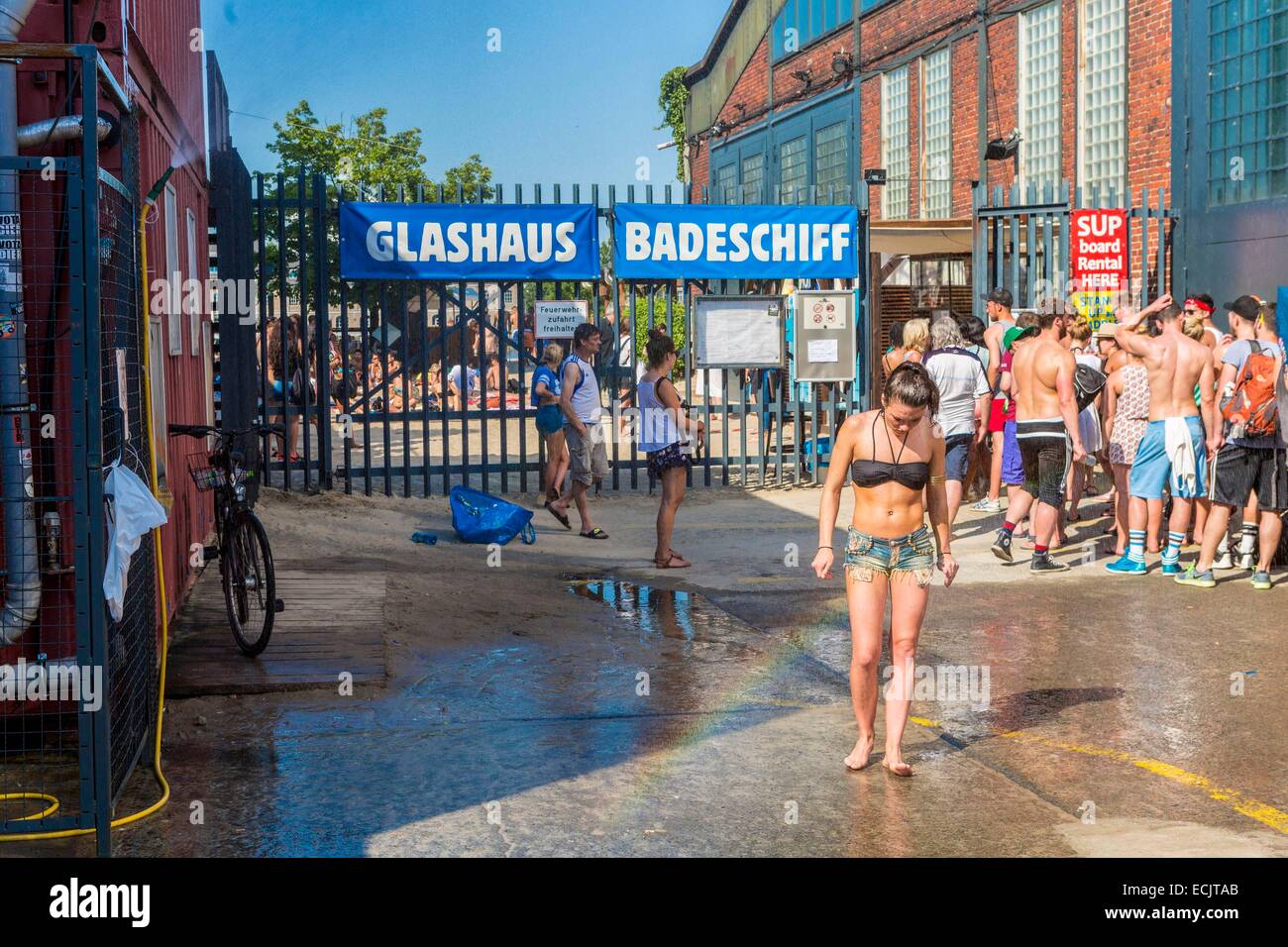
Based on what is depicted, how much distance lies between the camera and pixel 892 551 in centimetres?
609

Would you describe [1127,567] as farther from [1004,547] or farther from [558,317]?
[558,317]

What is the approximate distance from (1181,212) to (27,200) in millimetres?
14301

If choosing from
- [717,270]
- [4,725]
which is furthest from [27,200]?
[717,270]

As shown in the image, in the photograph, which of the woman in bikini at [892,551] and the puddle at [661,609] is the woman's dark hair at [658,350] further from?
the woman in bikini at [892,551]

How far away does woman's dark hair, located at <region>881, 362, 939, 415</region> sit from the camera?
19.8 ft

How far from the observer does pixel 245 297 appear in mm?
13648

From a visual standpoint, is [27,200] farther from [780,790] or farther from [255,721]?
[780,790]

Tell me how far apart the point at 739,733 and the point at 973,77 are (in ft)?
60.9

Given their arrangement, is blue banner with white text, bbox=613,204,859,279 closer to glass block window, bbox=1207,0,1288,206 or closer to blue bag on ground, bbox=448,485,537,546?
blue bag on ground, bbox=448,485,537,546

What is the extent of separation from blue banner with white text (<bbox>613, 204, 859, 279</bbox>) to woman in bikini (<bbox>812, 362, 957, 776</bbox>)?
8.96 m

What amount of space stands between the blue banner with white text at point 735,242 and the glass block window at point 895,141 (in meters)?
10.6

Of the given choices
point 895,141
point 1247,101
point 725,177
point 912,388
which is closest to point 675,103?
point 725,177
